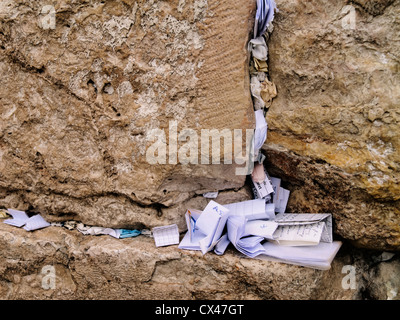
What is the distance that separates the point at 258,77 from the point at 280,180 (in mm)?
486

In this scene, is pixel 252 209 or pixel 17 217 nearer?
pixel 252 209

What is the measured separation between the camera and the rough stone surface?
5.51 feet

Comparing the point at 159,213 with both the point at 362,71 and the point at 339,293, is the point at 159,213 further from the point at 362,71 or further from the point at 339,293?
the point at 362,71

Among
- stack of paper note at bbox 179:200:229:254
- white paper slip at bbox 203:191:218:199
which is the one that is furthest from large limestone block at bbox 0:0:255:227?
stack of paper note at bbox 179:200:229:254

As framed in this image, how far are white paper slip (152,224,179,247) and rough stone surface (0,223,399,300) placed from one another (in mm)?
36

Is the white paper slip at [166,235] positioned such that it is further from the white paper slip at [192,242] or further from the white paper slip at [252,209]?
the white paper slip at [252,209]

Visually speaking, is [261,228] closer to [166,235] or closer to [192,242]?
[192,242]

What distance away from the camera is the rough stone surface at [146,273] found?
1.68 m

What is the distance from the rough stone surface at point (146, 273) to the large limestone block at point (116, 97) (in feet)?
0.50

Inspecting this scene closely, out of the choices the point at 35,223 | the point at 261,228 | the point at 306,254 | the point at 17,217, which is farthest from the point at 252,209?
the point at 17,217

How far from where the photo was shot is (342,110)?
165 cm

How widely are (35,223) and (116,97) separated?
75 cm

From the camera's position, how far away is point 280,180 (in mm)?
1926
